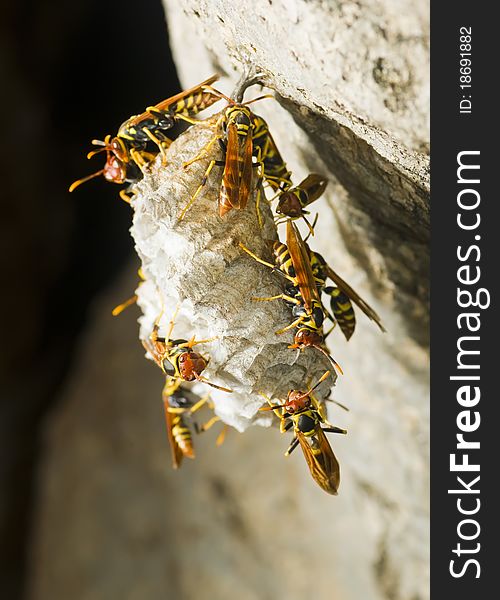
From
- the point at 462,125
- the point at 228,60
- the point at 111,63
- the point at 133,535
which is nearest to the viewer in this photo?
the point at 462,125

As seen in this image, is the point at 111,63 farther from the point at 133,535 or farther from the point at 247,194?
the point at 247,194

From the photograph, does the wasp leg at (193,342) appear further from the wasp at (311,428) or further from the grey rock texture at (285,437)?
the grey rock texture at (285,437)

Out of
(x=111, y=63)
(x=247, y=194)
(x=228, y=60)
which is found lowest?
(x=247, y=194)

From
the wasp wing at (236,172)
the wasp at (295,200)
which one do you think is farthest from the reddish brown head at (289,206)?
the wasp wing at (236,172)

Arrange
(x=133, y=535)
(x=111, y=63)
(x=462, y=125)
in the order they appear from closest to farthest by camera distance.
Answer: (x=462, y=125) < (x=133, y=535) < (x=111, y=63)

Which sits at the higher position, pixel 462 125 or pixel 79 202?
pixel 79 202

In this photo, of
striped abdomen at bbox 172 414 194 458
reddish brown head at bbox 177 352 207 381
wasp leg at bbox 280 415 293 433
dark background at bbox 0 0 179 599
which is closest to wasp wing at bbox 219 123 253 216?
reddish brown head at bbox 177 352 207 381

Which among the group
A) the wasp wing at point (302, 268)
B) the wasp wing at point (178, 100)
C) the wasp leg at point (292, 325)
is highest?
the wasp wing at point (178, 100)

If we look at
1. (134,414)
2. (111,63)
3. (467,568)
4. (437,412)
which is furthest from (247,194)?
(111,63)
